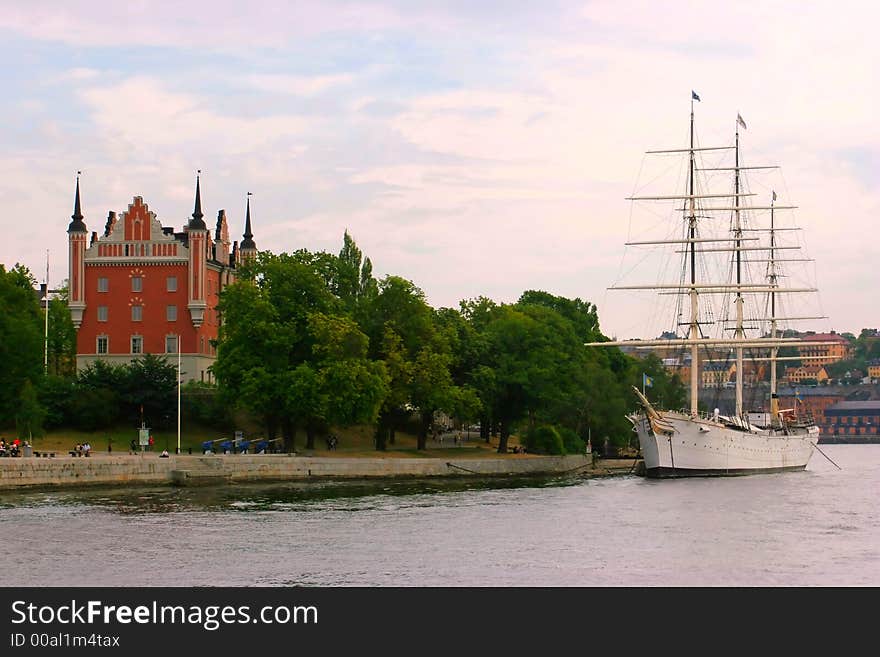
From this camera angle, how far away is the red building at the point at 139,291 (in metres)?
126

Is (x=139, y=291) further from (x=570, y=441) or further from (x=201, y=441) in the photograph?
(x=570, y=441)

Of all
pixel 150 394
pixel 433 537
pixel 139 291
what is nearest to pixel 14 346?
pixel 150 394

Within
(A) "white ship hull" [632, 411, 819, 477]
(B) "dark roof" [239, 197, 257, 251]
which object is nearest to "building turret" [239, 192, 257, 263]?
(B) "dark roof" [239, 197, 257, 251]

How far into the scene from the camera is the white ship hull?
116 meters

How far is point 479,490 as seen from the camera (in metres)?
92.4

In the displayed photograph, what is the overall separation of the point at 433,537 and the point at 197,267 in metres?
68.6

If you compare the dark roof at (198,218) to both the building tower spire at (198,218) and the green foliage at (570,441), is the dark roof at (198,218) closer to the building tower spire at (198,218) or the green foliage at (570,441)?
the building tower spire at (198,218)

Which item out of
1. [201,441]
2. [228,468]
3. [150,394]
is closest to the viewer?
[228,468]

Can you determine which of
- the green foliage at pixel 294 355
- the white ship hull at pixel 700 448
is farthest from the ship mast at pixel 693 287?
the green foliage at pixel 294 355

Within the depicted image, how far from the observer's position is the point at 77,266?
12625cm

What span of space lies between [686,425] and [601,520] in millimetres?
49265

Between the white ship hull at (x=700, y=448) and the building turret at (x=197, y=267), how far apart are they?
36.1m
